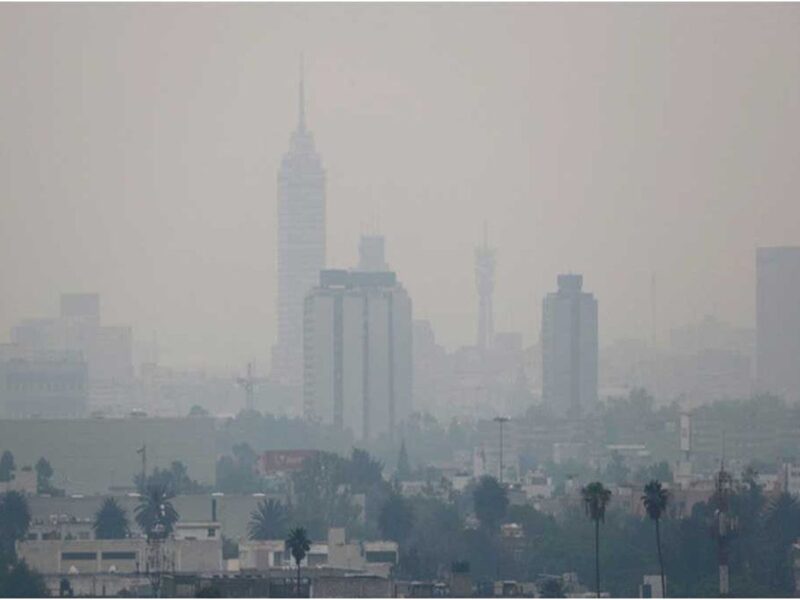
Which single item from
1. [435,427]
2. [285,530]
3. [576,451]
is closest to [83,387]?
[435,427]

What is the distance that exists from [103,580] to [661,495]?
628cm

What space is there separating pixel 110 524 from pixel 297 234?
73.4 m

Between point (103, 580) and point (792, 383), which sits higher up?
point (792, 383)

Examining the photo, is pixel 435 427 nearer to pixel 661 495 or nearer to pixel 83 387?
pixel 83 387

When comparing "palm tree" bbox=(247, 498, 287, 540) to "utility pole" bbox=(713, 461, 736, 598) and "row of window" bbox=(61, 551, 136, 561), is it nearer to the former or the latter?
"row of window" bbox=(61, 551, 136, 561)

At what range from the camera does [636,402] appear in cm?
8700

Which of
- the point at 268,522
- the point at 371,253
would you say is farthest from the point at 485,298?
the point at 268,522

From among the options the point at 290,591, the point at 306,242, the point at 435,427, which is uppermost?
the point at 306,242

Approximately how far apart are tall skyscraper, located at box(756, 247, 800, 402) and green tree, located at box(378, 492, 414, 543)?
39937 mm

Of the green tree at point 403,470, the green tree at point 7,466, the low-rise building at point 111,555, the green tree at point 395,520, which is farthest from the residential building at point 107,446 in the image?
the low-rise building at point 111,555

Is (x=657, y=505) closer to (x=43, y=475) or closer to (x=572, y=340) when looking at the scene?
(x=43, y=475)

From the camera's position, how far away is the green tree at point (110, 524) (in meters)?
45.8

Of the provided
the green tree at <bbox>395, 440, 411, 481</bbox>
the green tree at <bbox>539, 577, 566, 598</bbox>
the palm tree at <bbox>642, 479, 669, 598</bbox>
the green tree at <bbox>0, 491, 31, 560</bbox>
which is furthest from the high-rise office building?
the green tree at <bbox>539, 577, 566, 598</bbox>

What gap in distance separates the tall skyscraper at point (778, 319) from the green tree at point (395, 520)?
3994 centimetres
